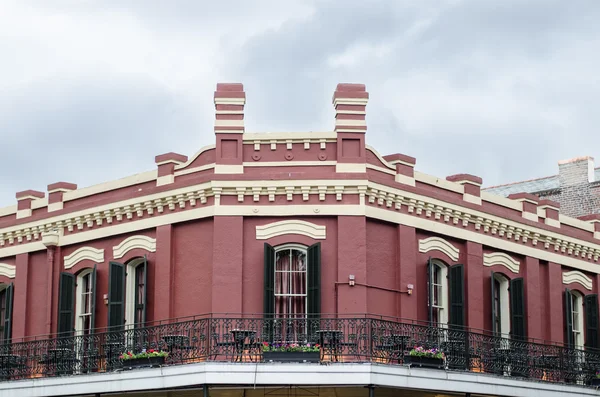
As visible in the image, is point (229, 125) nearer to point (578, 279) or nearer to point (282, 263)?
point (282, 263)

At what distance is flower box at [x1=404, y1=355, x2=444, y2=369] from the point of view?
2395 cm

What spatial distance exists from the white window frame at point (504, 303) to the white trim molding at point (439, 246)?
73.7 inches

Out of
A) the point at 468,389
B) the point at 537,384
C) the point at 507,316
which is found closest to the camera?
the point at 468,389

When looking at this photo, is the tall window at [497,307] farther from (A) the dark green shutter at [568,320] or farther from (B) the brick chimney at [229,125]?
(B) the brick chimney at [229,125]

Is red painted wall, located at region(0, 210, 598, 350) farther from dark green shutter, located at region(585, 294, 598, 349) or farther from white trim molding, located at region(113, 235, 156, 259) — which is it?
dark green shutter, located at region(585, 294, 598, 349)

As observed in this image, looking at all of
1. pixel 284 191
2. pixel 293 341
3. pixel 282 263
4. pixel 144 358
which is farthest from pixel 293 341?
pixel 284 191

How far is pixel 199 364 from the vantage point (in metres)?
23.1

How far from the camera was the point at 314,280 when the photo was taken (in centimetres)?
2514

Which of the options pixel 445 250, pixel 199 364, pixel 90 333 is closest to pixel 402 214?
pixel 445 250

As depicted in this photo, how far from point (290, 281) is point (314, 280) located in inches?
32.7

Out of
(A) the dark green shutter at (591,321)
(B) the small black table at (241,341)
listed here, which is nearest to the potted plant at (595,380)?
(A) the dark green shutter at (591,321)

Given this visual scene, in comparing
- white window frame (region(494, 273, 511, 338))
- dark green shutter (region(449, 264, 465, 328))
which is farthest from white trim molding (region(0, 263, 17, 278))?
white window frame (region(494, 273, 511, 338))

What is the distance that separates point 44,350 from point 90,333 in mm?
1191

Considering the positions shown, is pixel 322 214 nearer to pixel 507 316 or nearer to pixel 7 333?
pixel 507 316
